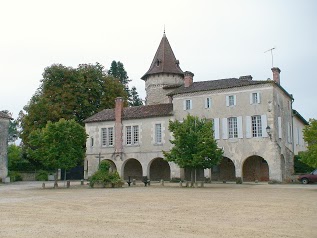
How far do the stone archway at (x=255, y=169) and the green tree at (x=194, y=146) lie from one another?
25.5ft

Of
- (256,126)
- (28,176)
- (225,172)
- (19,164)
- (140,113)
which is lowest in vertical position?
(28,176)

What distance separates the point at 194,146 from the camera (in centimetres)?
2833

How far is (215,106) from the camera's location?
35188 millimetres

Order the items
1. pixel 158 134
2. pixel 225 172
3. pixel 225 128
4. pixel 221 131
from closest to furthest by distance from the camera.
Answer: pixel 225 128, pixel 221 131, pixel 225 172, pixel 158 134

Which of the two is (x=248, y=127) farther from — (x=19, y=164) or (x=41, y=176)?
(x=19, y=164)

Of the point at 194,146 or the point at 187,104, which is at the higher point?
the point at 187,104

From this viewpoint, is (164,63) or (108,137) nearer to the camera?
(108,137)

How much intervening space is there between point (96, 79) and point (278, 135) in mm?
24133

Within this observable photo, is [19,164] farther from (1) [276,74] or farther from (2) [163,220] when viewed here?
(2) [163,220]

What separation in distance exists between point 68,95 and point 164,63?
1233cm

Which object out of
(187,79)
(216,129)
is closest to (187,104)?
(187,79)

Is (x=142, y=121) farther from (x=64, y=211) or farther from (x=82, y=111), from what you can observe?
(x=64, y=211)

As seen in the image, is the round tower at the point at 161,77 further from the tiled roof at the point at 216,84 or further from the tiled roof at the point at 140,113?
the tiled roof at the point at 216,84

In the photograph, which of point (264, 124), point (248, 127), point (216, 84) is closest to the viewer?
point (264, 124)
